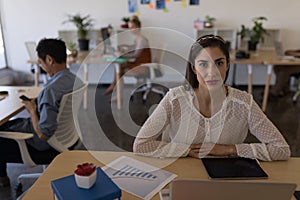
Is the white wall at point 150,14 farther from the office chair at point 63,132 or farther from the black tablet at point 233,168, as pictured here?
the black tablet at point 233,168

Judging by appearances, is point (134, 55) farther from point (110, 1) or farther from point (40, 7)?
point (40, 7)

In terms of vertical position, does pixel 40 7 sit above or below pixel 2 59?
above

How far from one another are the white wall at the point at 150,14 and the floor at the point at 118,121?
1.15 m

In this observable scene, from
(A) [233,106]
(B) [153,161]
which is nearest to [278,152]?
(A) [233,106]

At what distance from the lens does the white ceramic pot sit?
793 millimetres

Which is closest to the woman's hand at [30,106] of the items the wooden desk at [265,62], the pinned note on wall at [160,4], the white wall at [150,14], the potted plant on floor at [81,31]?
the wooden desk at [265,62]

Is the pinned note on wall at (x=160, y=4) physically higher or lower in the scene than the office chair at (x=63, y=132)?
higher

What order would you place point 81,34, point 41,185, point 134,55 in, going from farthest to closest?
point 81,34
point 134,55
point 41,185

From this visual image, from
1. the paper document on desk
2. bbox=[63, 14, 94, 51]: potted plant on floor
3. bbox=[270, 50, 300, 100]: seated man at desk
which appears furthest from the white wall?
the paper document on desk

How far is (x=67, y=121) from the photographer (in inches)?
73.4

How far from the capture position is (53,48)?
1968 millimetres

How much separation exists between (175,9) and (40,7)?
7.27 ft

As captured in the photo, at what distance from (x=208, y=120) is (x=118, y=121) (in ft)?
3.32

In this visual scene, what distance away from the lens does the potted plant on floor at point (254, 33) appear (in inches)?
170
